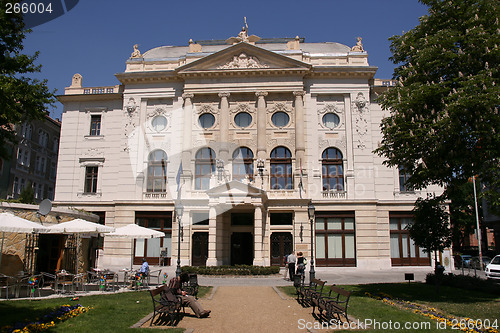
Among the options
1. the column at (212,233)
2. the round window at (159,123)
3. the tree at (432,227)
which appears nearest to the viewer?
the tree at (432,227)

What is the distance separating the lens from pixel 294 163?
36219 mm

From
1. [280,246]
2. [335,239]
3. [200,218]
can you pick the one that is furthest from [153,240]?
[335,239]

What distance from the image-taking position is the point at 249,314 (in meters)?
13.6

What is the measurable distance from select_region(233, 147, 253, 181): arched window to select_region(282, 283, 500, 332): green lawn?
16.8m

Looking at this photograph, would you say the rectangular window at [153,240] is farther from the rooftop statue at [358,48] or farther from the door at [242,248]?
the rooftop statue at [358,48]

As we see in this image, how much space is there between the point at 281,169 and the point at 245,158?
3.54 meters

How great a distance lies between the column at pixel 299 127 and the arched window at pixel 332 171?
2342 millimetres

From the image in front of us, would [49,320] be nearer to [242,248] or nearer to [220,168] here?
[220,168]

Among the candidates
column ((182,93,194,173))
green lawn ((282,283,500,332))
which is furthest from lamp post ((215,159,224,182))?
green lawn ((282,283,500,332))

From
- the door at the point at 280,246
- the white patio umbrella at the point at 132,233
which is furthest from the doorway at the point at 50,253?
the door at the point at 280,246

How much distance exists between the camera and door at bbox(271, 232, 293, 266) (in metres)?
34.6

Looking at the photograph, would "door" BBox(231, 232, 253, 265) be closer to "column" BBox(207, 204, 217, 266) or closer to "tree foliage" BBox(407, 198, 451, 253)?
"column" BBox(207, 204, 217, 266)

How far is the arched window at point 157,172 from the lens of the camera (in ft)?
122

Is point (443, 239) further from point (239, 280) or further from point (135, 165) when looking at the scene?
point (135, 165)
